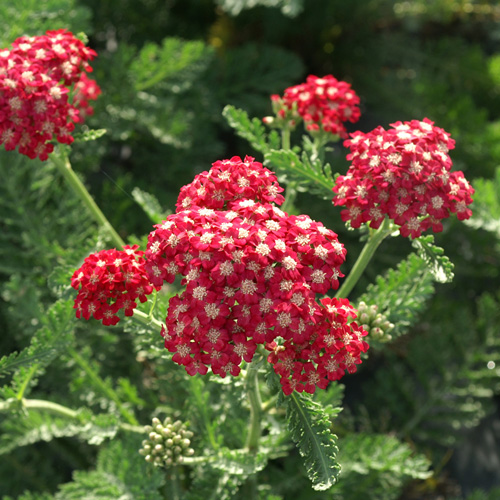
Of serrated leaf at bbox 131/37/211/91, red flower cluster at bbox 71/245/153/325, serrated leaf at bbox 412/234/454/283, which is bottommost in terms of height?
serrated leaf at bbox 412/234/454/283

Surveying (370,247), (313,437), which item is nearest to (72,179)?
(370,247)

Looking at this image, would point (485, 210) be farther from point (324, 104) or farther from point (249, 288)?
point (249, 288)

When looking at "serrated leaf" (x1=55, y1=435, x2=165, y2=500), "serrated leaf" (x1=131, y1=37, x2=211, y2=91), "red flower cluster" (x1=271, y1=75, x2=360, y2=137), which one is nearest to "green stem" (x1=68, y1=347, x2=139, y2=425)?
"serrated leaf" (x1=55, y1=435, x2=165, y2=500)

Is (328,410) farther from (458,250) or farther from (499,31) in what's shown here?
(499,31)

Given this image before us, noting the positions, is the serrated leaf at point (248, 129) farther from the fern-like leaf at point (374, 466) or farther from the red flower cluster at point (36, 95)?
the fern-like leaf at point (374, 466)

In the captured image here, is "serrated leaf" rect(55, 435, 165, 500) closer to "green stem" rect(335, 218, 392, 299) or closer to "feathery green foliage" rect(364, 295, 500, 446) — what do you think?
"green stem" rect(335, 218, 392, 299)

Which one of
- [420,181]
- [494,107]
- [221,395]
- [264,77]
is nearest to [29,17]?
[264,77]
